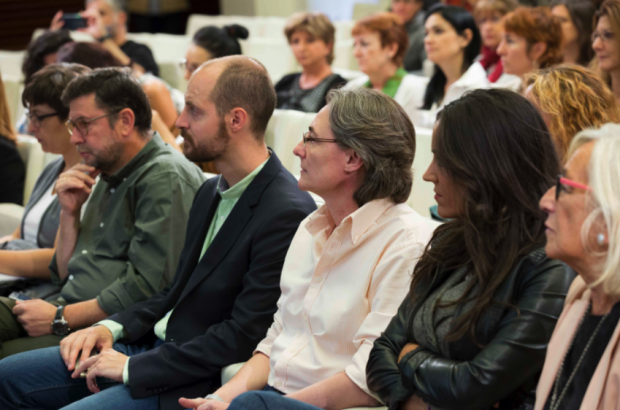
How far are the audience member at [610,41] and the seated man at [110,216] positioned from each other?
1.92 m

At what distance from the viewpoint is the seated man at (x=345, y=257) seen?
1.43 metres

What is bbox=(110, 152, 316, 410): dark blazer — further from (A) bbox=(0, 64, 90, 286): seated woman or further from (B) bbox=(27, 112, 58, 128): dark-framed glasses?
(B) bbox=(27, 112, 58, 128): dark-framed glasses

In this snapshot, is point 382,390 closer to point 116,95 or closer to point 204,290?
point 204,290

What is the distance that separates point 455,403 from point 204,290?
843 millimetres

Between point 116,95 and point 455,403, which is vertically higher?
point 116,95

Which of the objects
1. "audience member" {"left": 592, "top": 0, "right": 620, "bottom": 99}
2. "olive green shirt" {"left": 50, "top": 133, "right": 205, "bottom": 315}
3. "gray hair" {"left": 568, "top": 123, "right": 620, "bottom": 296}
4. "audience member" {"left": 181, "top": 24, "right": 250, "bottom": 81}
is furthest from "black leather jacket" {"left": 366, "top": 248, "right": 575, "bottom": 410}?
"audience member" {"left": 181, "top": 24, "right": 250, "bottom": 81}

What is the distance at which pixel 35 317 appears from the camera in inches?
81.2

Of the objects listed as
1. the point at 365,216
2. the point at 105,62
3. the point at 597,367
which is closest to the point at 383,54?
the point at 105,62

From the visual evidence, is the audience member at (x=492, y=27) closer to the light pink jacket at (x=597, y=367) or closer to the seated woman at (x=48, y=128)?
the seated woman at (x=48, y=128)

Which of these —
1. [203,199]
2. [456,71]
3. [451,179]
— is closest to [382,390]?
[451,179]

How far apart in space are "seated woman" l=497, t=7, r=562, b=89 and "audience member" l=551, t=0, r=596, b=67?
0.55 meters

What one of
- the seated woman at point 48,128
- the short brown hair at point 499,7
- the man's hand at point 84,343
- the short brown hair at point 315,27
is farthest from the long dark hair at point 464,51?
the man's hand at point 84,343

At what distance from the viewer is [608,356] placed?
3.34ft

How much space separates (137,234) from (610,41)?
2234 mm
